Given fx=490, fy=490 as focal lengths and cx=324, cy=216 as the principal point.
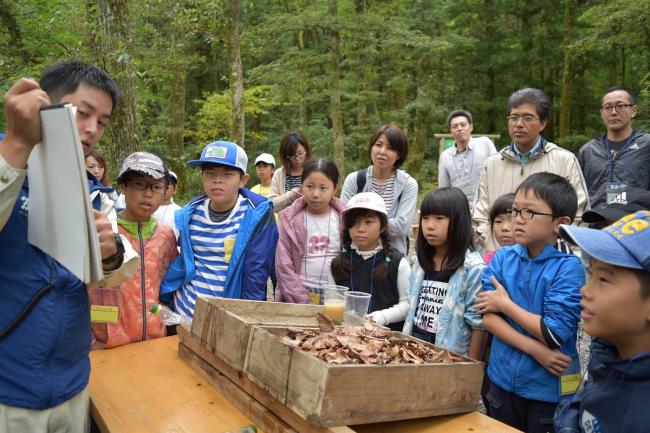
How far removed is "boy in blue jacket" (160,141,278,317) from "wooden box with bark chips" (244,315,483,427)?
1.02m

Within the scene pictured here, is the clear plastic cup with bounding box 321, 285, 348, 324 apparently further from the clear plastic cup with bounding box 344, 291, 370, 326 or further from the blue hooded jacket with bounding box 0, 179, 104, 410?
the blue hooded jacket with bounding box 0, 179, 104, 410

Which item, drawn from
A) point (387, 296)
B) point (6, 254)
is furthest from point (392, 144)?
point (6, 254)

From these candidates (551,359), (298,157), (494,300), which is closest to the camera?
(551,359)

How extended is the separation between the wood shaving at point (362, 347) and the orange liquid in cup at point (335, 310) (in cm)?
20

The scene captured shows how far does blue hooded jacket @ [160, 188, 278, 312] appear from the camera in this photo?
2.89 metres

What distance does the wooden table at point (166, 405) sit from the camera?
1702mm

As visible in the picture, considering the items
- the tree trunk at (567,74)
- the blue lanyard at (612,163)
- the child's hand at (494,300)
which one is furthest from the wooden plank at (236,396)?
the tree trunk at (567,74)

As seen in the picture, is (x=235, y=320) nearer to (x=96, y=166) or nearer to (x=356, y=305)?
Result: (x=356, y=305)

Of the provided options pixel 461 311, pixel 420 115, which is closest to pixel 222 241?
pixel 461 311

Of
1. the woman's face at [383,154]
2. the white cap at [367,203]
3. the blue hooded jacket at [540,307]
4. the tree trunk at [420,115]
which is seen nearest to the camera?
the blue hooded jacket at [540,307]

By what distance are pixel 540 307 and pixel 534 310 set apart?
0.10 feet

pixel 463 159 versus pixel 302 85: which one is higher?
pixel 302 85

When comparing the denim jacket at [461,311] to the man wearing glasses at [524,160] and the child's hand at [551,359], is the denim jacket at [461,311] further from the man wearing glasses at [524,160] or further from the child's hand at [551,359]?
the man wearing glasses at [524,160]

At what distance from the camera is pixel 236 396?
1882 mm
